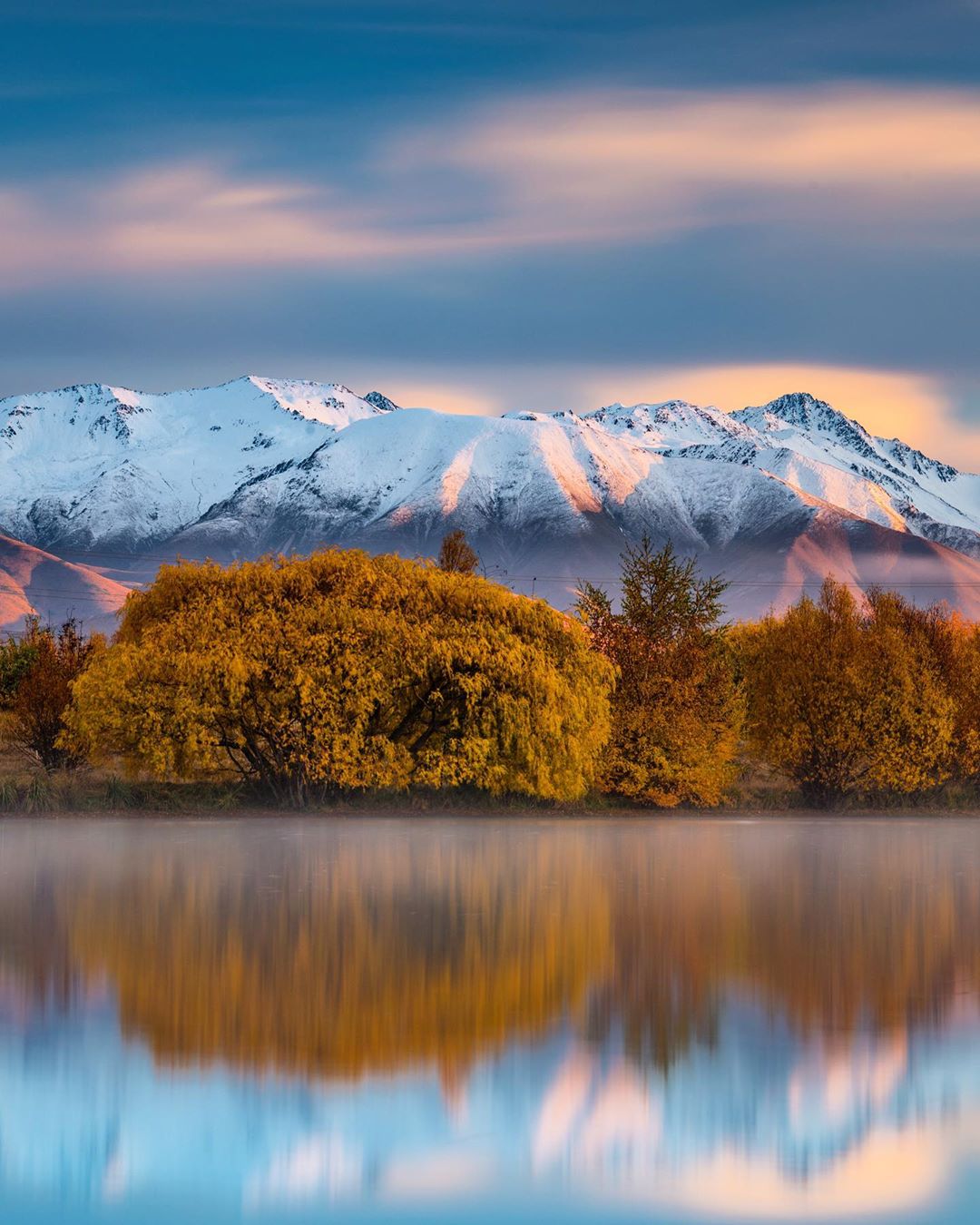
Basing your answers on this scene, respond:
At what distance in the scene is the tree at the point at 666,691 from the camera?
4956cm

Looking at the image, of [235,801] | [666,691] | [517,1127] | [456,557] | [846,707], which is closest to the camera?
[517,1127]

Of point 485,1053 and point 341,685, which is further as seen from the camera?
point 341,685

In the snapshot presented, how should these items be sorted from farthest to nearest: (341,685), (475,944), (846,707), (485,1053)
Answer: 1. (846,707)
2. (341,685)
3. (475,944)
4. (485,1053)

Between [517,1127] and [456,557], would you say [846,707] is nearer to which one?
[456,557]

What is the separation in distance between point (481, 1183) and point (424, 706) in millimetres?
36339

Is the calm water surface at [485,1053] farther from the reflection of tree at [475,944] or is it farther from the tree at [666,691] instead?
the tree at [666,691]

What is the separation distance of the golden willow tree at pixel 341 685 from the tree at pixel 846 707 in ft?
24.3

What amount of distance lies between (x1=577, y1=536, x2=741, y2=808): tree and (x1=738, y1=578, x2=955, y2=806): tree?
1.62m

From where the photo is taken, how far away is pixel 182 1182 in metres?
10.8

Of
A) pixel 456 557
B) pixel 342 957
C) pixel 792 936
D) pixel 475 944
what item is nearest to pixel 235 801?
pixel 456 557

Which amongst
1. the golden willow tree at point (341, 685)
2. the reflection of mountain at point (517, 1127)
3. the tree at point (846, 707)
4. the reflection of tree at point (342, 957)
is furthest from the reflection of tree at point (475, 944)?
the tree at point (846, 707)

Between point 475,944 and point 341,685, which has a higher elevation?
point 341,685

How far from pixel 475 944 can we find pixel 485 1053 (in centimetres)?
631

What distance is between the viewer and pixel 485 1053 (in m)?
14.2
